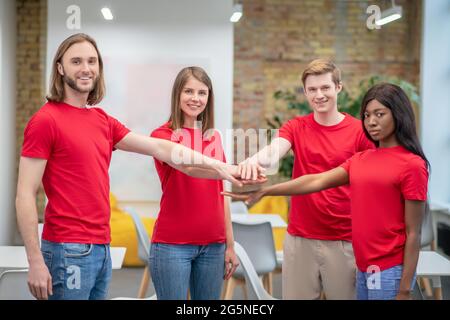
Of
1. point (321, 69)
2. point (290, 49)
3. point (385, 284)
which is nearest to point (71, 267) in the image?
point (385, 284)

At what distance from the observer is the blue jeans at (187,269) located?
1635 millimetres

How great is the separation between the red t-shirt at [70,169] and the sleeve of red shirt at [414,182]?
63 centimetres

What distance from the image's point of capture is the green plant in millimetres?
4668

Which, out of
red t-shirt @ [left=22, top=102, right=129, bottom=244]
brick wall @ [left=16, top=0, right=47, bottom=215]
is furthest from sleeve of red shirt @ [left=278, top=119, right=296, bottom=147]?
brick wall @ [left=16, top=0, right=47, bottom=215]

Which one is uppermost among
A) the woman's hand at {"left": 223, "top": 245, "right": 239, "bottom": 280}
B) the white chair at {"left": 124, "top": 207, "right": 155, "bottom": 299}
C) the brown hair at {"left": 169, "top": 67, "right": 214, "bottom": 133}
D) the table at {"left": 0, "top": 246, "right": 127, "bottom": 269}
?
the brown hair at {"left": 169, "top": 67, "right": 214, "bottom": 133}

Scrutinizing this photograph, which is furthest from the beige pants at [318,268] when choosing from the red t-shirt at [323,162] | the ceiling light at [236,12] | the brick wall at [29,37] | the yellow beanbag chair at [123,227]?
the yellow beanbag chair at [123,227]

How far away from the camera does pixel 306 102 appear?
5062 mm

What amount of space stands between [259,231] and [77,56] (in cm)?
171

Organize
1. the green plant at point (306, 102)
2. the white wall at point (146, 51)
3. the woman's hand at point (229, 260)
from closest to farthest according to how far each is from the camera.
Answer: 1. the woman's hand at point (229, 260)
2. the white wall at point (146, 51)
3. the green plant at point (306, 102)

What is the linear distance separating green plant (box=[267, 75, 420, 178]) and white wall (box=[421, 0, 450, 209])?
3.61 ft

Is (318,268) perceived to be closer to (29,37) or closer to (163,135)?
(163,135)

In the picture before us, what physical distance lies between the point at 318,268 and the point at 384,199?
0.47m

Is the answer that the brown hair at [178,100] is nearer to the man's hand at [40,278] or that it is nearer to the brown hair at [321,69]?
the brown hair at [321,69]

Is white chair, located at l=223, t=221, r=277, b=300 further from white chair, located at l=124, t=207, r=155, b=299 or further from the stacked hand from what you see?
the stacked hand
